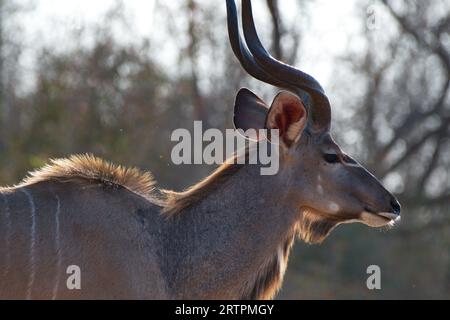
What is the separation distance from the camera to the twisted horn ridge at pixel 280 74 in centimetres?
600

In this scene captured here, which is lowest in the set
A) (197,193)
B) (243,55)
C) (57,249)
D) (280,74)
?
(57,249)

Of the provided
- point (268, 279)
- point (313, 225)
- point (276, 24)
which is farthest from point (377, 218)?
point (276, 24)

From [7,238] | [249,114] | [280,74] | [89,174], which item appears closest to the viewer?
[7,238]

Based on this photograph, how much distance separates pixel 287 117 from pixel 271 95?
1067 centimetres

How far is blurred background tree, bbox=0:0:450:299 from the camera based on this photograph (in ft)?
50.6

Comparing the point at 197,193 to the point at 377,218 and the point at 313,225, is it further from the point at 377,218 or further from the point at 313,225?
the point at 377,218

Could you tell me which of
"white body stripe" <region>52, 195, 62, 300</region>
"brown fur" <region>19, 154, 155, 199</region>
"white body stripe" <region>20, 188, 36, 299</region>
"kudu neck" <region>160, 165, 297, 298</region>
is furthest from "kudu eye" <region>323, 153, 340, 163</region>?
"white body stripe" <region>20, 188, 36, 299</region>

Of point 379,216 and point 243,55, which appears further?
point 243,55

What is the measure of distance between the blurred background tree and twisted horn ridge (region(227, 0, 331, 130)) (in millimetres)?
7911

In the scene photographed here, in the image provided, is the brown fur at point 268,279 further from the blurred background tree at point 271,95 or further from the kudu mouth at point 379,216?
the blurred background tree at point 271,95

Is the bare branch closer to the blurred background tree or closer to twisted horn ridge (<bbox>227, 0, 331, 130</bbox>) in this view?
the blurred background tree

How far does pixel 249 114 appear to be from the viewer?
244 inches

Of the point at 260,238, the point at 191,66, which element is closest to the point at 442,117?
the point at 191,66

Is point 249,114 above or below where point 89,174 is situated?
above
